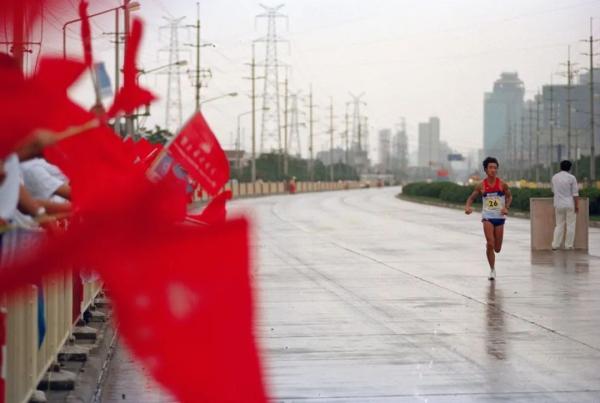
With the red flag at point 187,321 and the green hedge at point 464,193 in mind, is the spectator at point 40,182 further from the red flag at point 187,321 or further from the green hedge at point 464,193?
the green hedge at point 464,193

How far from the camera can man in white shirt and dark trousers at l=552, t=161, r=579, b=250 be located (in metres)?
22.8

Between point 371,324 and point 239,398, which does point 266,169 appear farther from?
point 239,398

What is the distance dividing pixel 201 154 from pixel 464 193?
60684 millimetres

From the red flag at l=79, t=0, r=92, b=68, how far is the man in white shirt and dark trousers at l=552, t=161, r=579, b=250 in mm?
21827

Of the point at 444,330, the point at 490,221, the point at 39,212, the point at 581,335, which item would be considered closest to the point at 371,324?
the point at 444,330

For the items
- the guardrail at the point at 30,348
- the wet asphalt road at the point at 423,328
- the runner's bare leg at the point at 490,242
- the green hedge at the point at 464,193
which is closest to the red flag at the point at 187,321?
the wet asphalt road at the point at 423,328

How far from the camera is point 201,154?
5.47 ft

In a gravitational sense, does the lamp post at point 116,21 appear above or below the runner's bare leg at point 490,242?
above

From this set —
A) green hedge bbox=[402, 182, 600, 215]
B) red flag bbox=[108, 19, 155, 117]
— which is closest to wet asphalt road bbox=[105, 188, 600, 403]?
red flag bbox=[108, 19, 155, 117]

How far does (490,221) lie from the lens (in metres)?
17.0

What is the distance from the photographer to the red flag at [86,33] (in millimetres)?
1412

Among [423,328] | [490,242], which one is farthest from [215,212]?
[490,242]

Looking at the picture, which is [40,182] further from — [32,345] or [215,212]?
[32,345]

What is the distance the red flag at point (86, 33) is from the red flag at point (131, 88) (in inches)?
2.4
